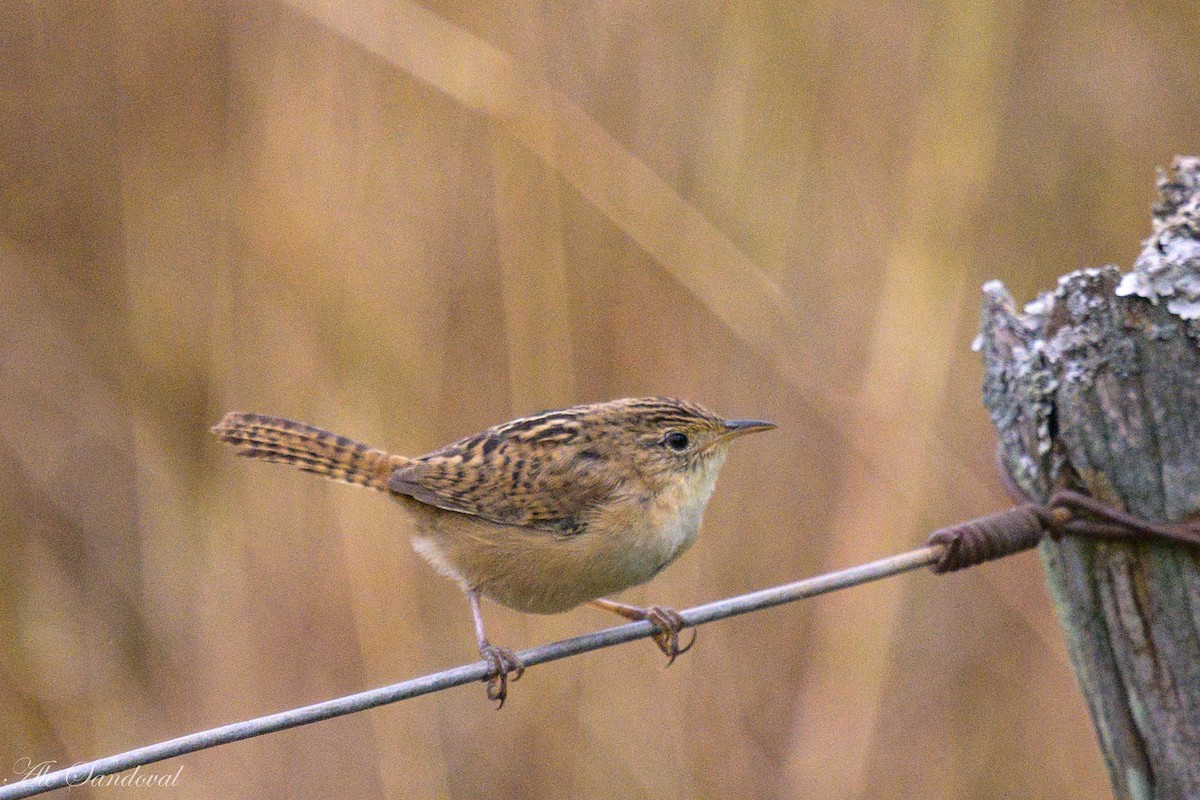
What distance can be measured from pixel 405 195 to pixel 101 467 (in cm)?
148

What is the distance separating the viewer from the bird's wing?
294 centimetres

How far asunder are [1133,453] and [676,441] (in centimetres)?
132

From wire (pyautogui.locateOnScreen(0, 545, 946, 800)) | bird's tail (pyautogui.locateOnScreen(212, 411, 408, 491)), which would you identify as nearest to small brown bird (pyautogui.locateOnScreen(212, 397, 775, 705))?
bird's tail (pyautogui.locateOnScreen(212, 411, 408, 491))

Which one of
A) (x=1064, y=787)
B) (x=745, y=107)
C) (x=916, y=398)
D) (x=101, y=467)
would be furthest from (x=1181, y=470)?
(x=101, y=467)

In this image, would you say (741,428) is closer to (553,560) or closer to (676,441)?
(676,441)

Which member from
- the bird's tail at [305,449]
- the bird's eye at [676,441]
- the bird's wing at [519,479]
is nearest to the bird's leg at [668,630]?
the bird's wing at [519,479]

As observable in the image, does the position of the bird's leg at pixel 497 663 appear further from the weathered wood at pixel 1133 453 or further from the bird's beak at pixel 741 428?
the weathered wood at pixel 1133 453

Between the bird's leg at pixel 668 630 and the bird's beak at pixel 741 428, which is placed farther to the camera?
the bird's beak at pixel 741 428

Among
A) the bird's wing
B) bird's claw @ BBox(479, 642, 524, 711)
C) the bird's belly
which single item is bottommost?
bird's claw @ BBox(479, 642, 524, 711)

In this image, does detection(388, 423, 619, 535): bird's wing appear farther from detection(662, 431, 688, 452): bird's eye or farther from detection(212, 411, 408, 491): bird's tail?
detection(662, 431, 688, 452): bird's eye

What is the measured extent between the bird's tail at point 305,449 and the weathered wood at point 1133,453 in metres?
1.81

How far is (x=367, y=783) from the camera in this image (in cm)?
437

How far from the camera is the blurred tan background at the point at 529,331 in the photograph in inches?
162

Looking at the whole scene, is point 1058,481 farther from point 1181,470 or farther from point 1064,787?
point 1064,787
